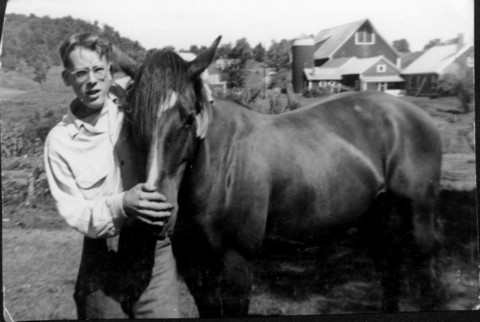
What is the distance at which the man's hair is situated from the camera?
2898 mm

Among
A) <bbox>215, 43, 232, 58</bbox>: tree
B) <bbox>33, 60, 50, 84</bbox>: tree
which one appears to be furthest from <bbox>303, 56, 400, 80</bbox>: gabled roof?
<bbox>33, 60, 50, 84</bbox>: tree

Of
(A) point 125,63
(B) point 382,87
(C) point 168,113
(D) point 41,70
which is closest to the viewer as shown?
(C) point 168,113

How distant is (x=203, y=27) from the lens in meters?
3.01

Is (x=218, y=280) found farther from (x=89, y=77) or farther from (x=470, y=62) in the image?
(x=470, y=62)

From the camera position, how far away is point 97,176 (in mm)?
2910

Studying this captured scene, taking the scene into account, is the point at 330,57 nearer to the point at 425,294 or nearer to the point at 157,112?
the point at 157,112

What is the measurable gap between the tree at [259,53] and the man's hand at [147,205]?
1010mm

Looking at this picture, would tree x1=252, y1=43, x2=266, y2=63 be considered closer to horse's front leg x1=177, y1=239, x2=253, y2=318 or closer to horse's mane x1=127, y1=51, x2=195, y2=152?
horse's mane x1=127, y1=51, x2=195, y2=152

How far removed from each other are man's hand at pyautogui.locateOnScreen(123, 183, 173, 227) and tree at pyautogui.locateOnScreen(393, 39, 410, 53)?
1.57 meters

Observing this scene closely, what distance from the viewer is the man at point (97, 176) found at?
2.89 meters

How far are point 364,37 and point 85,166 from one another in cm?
170

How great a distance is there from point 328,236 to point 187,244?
81 cm

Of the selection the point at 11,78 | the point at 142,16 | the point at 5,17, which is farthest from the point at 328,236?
the point at 5,17

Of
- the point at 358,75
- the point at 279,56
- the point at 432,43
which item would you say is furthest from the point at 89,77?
the point at 432,43
